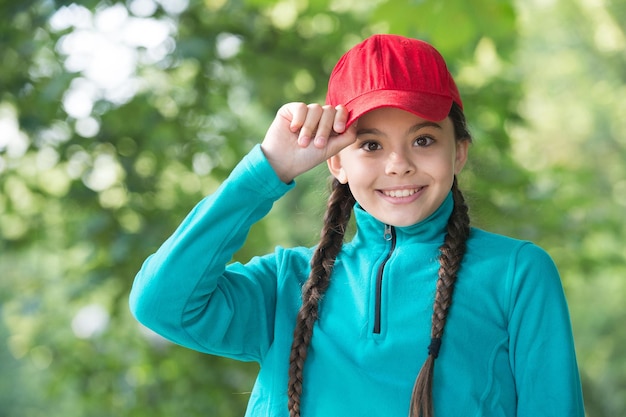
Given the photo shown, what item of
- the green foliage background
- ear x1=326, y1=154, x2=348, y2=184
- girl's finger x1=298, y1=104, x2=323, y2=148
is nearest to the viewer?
girl's finger x1=298, y1=104, x2=323, y2=148

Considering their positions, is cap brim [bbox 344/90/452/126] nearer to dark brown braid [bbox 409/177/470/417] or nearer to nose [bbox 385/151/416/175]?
nose [bbox 385/151/416/175]

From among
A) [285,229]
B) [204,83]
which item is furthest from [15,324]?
[285,229]

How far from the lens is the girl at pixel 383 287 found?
1.53m

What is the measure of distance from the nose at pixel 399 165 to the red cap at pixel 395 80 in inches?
3.3

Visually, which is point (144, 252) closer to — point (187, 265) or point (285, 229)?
point (187, 265)

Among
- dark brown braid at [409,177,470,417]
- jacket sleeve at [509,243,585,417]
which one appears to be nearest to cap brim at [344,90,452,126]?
dark brown braid at [409,177,470,417]

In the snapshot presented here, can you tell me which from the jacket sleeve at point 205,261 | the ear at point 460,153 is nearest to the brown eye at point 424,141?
the ear at point 460,153

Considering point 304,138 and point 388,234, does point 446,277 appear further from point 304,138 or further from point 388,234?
point 304,138

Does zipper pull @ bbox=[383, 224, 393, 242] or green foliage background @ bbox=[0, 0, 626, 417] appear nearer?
zipper pull @ bbox=[383, 224, 393, 242]

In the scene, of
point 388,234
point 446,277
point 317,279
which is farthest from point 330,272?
point 446,277

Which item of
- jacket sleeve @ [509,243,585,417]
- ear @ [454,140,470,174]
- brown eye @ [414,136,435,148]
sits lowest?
jacket sleeve @ [509,243,585,417]

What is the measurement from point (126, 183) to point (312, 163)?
2.42 meters

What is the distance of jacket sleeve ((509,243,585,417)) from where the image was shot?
150 centimetres

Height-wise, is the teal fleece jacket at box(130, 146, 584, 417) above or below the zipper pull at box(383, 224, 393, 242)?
below
